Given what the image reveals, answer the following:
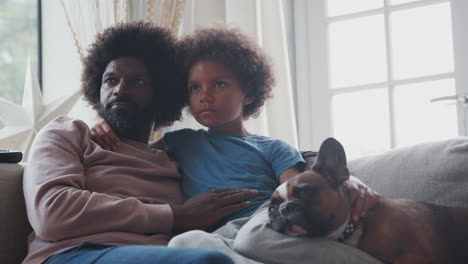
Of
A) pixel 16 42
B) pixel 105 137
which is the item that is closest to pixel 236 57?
pixel 105 137

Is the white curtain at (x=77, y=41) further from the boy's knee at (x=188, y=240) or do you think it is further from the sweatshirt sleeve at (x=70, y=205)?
the boy's knee at (x=188, y=240)

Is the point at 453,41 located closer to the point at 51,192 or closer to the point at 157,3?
the point at 157,3

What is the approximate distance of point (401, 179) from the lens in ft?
4.27

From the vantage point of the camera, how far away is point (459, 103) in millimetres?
2441

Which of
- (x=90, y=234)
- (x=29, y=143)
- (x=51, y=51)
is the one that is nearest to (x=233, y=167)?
(x=90, y=234)

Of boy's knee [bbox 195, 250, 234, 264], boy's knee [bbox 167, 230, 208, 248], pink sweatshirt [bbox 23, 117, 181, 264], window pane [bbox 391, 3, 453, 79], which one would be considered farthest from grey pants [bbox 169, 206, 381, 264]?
window pane [bbox 391, 3, 453, 79]

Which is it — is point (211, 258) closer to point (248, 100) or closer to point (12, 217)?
point (12, 217)

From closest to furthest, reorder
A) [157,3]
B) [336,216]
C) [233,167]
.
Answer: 1. [336,216]
2. [233,167]
3. [157,3]

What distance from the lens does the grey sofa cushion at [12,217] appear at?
1470 mm

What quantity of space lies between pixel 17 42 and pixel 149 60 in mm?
1547

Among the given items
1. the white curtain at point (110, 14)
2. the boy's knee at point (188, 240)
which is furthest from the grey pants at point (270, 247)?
the white curtain at point (110, 14)

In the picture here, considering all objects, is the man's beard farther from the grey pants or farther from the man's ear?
the grey pants

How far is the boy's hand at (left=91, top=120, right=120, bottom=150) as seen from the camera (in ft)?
Result: 5.30

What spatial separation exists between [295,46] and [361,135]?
0.51m
